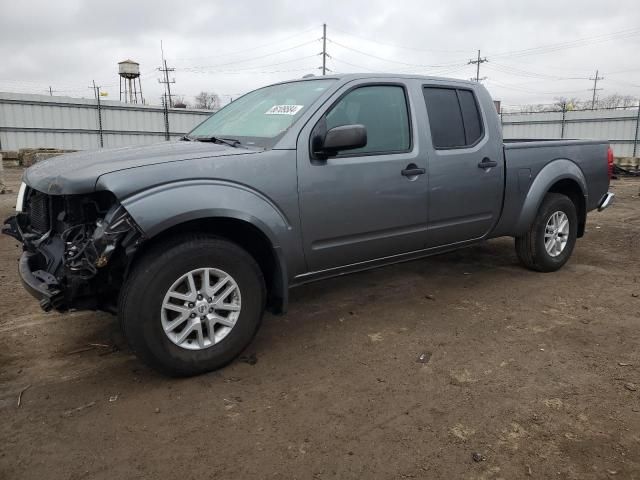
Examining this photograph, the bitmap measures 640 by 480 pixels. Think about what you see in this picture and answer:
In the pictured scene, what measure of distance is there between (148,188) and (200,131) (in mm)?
1480

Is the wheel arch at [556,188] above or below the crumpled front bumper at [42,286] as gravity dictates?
above

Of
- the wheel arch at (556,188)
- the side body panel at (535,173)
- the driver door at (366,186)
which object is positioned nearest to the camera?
the driver door at (366,186)

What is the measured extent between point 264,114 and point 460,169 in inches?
65.2

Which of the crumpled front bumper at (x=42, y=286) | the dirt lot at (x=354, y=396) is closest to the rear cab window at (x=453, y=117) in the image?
the dirt lot at (x=354, y=396)

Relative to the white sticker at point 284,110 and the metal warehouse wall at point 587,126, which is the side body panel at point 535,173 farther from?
the metal warehouse wall at point 587,126

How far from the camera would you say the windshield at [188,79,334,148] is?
3.42 m

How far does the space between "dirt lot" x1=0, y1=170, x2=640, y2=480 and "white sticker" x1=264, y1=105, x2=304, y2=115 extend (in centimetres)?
158

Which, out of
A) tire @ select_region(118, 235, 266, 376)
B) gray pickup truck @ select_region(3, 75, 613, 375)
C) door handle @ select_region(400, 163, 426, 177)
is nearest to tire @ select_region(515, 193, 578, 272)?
gray pickup truck @ select_region(3, 75, 613, 375)

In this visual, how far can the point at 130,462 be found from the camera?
2.29 metres

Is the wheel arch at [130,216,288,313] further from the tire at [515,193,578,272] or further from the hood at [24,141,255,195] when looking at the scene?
the tire at [515,193,578,272]

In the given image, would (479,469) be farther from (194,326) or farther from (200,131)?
(200,131)

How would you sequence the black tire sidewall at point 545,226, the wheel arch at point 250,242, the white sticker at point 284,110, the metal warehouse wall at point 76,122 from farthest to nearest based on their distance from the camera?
the metal warehouse wall at point 76,122 → the black tire sidewall at point 545,226 → the white sticker at point 284,110 → the wheel arch at point 250,242

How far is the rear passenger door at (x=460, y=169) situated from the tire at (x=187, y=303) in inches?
66.7

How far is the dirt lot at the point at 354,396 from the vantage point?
2.29 metres
